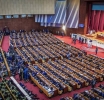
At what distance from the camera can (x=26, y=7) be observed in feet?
97.5

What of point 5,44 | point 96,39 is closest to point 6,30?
point 5,44

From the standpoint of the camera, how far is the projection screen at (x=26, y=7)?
28.5 meters

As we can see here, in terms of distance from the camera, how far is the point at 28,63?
672 inches

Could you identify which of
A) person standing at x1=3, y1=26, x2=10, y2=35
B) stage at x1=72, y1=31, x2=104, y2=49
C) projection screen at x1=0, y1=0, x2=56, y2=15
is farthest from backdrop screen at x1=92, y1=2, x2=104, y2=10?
person standing at x1=3, y1=26, x2=10, y2=35

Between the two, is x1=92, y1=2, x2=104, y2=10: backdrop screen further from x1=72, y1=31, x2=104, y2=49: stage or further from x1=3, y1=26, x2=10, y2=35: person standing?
x1=3, y1=26, x2=10, y2=35: person standing

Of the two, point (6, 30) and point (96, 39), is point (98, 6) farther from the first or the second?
point (6, 30)

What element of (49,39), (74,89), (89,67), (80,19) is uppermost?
(80,19)

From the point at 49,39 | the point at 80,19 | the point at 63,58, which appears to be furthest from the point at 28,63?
the point at 80,19

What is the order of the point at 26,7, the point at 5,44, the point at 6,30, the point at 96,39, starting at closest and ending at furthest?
the point at 5,44 < the point at 96,39 < the point at 26,7 < the point at 6,30

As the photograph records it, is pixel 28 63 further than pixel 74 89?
Yes

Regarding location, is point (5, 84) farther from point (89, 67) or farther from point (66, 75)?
point (89, 67)

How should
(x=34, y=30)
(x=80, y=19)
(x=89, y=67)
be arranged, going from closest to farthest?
(x=89, y=67)
(x=80, y=19)
(x=34, y=30)

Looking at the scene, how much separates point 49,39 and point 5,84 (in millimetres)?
14441

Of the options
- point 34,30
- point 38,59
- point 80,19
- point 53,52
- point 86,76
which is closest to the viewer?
point 86,76
